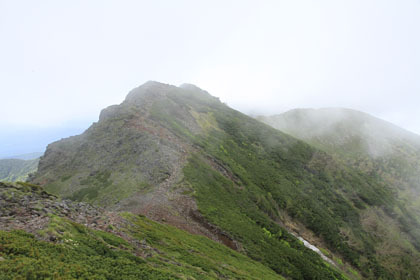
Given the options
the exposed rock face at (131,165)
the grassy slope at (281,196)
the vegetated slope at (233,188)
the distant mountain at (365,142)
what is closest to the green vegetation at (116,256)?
the vegetated slope at (233,188)

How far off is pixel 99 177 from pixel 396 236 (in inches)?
2455

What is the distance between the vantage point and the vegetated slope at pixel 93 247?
9609mm

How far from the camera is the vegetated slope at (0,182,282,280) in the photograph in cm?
961

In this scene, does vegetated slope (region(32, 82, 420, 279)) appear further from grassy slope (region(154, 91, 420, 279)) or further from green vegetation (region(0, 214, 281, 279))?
green vegetation (region(0, 214, 281, 279))

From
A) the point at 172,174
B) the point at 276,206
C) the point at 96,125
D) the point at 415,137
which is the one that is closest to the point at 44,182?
the point at 96,125

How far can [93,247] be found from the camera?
1270 cm

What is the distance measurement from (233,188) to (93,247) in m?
27.5

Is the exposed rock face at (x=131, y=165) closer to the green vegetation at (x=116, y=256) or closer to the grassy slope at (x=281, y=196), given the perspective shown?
the grassy slope at (x=281, y=196)

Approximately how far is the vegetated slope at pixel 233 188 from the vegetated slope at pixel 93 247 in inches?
216

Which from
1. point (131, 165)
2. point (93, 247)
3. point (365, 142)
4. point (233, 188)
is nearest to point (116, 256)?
point (93, 247)

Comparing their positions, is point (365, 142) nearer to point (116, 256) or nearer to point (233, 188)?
point (233, 188)

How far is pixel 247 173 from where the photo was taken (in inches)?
1874

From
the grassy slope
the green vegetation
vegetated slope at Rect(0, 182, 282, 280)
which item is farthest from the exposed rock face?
the green vegetation

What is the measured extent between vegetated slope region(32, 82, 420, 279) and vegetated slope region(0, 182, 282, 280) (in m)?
5.49
